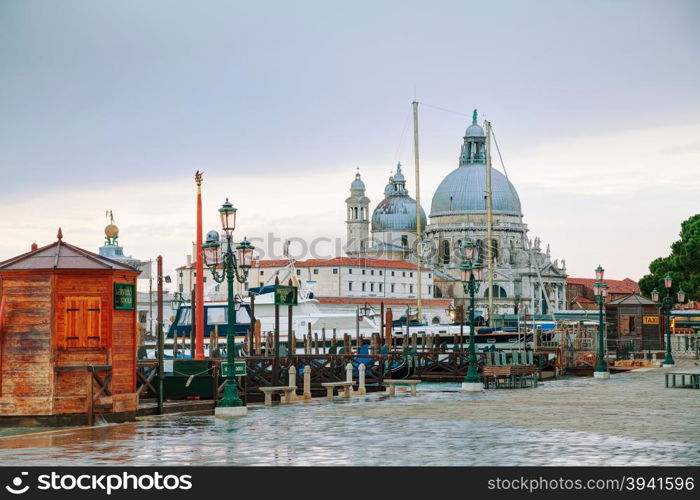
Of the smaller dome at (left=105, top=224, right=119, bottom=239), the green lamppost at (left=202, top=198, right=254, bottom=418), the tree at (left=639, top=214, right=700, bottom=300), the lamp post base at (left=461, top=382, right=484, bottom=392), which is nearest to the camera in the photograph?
the green lamppost at (left=202, top=198, right=254, bottom=418)

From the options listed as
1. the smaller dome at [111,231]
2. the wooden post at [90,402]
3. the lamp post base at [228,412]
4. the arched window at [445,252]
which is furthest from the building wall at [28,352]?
the arched window at [445,252]

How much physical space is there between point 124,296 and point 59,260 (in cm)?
144

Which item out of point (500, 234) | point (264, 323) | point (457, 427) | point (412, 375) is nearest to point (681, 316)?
point (264, 323)

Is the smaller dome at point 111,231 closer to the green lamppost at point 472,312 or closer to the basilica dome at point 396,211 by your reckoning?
the green lamppost at point 472,312

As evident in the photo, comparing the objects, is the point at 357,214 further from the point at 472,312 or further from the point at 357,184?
the point at 472,312

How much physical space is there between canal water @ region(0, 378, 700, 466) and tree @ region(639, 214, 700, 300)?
7024 cm

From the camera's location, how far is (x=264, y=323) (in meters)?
82.0

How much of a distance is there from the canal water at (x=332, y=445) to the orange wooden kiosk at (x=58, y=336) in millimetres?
1187

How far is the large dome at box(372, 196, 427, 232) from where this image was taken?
184 meters

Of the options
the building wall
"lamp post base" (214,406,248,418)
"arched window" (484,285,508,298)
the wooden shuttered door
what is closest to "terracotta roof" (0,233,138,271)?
the building wall

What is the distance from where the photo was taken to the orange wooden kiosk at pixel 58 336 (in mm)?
23359

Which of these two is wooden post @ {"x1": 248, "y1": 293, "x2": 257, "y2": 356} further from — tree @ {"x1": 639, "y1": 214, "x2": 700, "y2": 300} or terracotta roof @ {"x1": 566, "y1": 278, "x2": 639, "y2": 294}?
terracotta roof @ {"x1": 566, "y1": 278, "x2": 639, "y2": 294}
